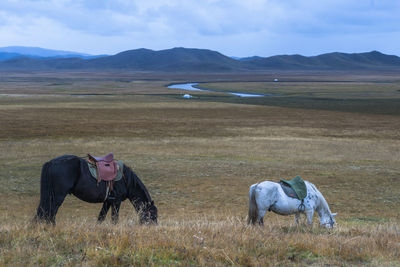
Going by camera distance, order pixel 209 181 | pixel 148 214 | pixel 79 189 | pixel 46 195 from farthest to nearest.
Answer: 1. pixel 209 181
2. pixel 148 214
3. pixel 79 189
4. pixel 46 195

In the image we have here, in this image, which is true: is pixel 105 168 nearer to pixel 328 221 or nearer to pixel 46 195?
pixel 46 195

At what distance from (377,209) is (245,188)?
488cm

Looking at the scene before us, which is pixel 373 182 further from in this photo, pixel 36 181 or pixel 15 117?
pixel 15 117

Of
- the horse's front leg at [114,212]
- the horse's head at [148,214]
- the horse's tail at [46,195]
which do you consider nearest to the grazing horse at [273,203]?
the horse's head at [148,214]

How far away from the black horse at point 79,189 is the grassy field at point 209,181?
476mm

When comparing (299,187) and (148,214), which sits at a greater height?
(299,187)

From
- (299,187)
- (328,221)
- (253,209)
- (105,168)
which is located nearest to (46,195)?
(105,168)

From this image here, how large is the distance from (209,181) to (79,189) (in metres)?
9.46

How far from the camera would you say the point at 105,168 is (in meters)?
8.34

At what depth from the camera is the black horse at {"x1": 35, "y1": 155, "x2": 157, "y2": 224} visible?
7836mm

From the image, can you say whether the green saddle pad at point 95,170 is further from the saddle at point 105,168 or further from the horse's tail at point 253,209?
the horse's tail at point 253,209

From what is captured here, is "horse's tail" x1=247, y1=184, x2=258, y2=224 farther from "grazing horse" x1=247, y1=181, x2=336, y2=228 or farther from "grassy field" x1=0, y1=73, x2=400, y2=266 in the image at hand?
"grassy field" x1=0, y1=73, x2=400, y2=266

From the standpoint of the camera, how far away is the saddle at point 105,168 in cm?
826

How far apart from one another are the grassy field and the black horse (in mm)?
476
